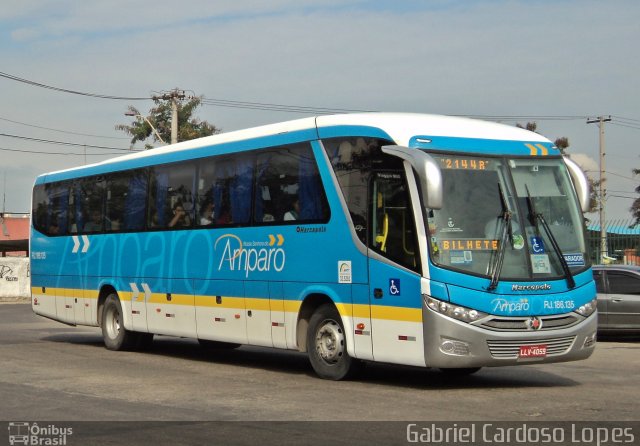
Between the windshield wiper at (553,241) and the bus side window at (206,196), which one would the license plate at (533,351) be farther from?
the bus side window at (206,196)

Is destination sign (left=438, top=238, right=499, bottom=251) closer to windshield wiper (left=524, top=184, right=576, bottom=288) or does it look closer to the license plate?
windshield wiper (left=524, top=184, right=576, bottom=288)

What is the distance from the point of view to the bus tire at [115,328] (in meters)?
19.5

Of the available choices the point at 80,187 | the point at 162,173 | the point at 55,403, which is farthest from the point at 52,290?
the point at 55,403

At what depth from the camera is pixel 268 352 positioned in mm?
19531

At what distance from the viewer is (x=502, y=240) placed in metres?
12.5

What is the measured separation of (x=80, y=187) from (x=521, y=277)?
37.4 feet

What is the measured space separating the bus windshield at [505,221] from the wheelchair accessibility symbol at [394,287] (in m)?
0.68

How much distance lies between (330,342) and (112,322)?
23.6 feet

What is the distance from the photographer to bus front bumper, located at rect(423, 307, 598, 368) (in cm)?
1220

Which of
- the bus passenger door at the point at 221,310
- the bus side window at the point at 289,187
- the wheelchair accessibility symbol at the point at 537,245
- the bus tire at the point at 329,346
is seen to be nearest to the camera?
the wheelchair accessibility symbol at the point at 537,245

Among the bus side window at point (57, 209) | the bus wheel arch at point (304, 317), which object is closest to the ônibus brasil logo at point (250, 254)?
the bus wheel arch at point (304, 317)

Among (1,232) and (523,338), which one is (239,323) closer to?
(523,338)

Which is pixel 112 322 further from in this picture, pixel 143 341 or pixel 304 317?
pixel 304 317

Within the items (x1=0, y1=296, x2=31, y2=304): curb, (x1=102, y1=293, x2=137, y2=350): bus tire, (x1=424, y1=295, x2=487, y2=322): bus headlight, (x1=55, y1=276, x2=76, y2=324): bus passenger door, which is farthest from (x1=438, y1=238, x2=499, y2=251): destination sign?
(x1=0, y1=296, x2=31, y2=304): curb
